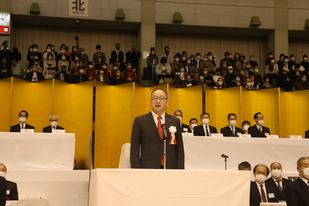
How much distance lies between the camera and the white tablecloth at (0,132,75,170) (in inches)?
364

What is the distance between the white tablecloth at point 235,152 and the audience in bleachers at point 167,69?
17.8ft

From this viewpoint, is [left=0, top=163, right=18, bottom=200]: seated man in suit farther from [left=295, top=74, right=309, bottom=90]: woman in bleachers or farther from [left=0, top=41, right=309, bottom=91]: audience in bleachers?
[left=295, top=74, right=309, bottom=90]: woman in bleachers

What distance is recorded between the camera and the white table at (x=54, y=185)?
8.77 meters

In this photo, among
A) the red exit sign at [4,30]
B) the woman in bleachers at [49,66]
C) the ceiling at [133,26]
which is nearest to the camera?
the woman in bleachers at [49,66]

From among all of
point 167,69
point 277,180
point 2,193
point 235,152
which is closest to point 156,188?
point 2,193

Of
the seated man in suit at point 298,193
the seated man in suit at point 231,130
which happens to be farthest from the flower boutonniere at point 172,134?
the seated man in suit at point 231,130

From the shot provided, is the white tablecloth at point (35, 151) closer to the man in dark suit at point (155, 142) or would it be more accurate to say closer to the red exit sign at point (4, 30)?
the man in dark suit at point (155, 142)

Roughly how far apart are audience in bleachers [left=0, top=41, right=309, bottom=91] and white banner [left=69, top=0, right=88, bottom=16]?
→ 5.88 ft

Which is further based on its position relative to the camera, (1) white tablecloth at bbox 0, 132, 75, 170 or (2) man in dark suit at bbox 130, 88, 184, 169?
(1) white tablecloth at bbox 0, 132, 75, 170

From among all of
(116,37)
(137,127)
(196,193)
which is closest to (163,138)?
(137,127)

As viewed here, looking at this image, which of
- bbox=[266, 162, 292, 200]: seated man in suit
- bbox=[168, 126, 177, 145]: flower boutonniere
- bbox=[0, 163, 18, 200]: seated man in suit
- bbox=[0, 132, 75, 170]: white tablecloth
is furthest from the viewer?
bbox=[0, 132, 75, 170]: white tablecloth

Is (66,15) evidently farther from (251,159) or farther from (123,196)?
(123,196)

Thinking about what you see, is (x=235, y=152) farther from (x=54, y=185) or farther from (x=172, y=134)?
(x=172, y=134)

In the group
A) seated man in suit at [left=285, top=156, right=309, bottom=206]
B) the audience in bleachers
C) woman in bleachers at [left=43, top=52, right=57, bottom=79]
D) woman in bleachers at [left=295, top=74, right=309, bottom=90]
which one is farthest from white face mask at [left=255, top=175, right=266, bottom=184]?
woman in bleachers at [left=43, top=52, right=57, bottom=79]
